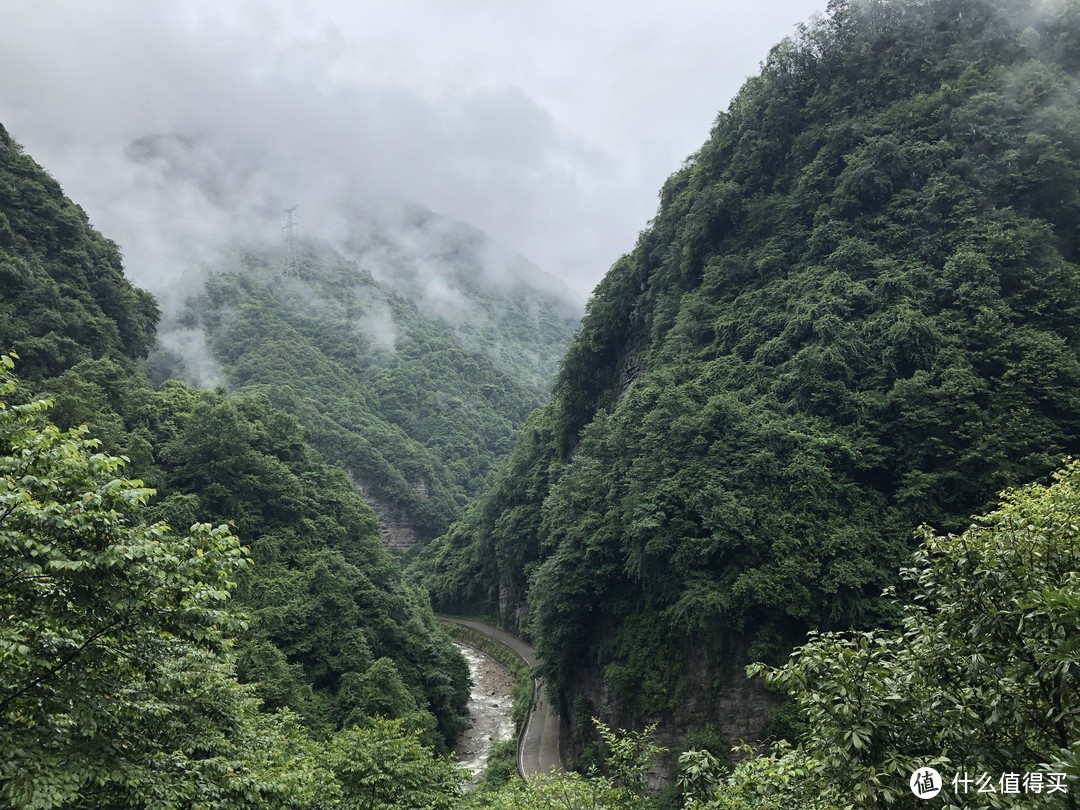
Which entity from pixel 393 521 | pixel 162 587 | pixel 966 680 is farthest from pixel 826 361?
pixel 393 521

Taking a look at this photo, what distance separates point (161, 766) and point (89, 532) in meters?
3.05

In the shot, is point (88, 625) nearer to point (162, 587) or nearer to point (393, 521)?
point (162, 587)

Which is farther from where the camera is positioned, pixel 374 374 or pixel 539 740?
pixel 374 374

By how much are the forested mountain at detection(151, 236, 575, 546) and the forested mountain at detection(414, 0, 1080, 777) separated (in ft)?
150

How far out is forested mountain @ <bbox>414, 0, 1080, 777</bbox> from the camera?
23203mm

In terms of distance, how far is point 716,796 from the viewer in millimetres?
8656

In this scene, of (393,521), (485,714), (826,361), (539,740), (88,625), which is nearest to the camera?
(88,625)

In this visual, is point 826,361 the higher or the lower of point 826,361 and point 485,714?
the higher

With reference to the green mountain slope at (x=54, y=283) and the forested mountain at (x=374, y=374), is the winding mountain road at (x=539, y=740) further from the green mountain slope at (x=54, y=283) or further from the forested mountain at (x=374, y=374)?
the forested mountain at (x=374, y=374)

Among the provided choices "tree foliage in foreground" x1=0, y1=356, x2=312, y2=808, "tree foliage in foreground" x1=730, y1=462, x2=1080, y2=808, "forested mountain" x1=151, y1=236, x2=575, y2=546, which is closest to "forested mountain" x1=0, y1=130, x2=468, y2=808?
"tree foliage in foreground" x1=0, y1=356, x2=312, y2=808

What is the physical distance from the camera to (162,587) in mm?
6973

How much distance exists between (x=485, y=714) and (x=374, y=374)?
7278 centimetres

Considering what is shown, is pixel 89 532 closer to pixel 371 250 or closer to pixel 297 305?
pixel 297 305

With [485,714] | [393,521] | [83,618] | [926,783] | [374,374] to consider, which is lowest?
[485,714]
